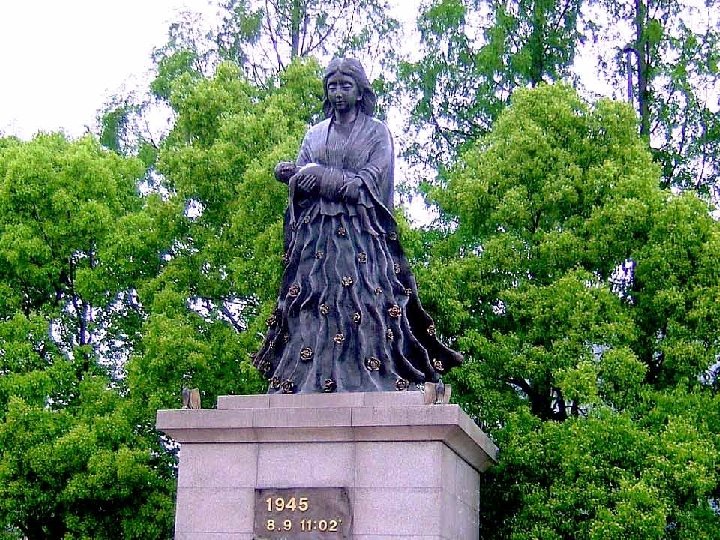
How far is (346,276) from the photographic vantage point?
8.80 meters

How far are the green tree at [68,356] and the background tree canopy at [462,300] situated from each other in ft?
0.11

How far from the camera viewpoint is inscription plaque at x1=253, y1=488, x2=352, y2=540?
7703 mm

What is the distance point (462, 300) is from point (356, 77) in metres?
5.01

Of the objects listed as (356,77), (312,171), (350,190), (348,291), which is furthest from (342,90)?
(348,291)

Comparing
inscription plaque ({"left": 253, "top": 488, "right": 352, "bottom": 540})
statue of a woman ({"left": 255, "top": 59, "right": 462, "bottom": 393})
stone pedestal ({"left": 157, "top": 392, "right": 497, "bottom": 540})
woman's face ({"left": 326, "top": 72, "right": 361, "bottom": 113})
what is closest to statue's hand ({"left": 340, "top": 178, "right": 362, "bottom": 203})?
statue of a woman ({"left": 255, "top": 59, "right": 462, "bottom": 393})

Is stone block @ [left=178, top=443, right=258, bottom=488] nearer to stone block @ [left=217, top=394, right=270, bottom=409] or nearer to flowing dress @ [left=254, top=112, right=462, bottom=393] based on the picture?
stone block @ [left=217, top=394, right=270, bottom=409]

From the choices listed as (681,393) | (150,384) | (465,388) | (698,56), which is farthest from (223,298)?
(698,56)

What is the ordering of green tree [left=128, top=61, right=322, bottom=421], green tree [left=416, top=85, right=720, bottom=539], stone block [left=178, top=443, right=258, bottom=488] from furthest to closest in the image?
green tree [left=128, top=61, right=322, bottom=421]
green tree [left=416, top=85, right=720, bottom=539]
stone block [left=178, top=443, right=258, bottom=488]

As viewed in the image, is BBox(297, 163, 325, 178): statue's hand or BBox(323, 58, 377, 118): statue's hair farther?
BBox(323, 58, 377, 118): statue's hair

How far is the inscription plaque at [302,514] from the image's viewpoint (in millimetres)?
7703

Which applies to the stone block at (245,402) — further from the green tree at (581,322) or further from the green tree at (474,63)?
the green tree at (474,63)

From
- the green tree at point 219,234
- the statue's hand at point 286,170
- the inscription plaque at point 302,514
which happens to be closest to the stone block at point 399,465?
the inscription plaque at point 302,514

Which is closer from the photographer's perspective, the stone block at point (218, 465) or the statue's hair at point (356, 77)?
the stone block at point (218, 465)

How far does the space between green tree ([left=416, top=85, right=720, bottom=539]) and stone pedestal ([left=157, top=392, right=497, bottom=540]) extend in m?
3.59
